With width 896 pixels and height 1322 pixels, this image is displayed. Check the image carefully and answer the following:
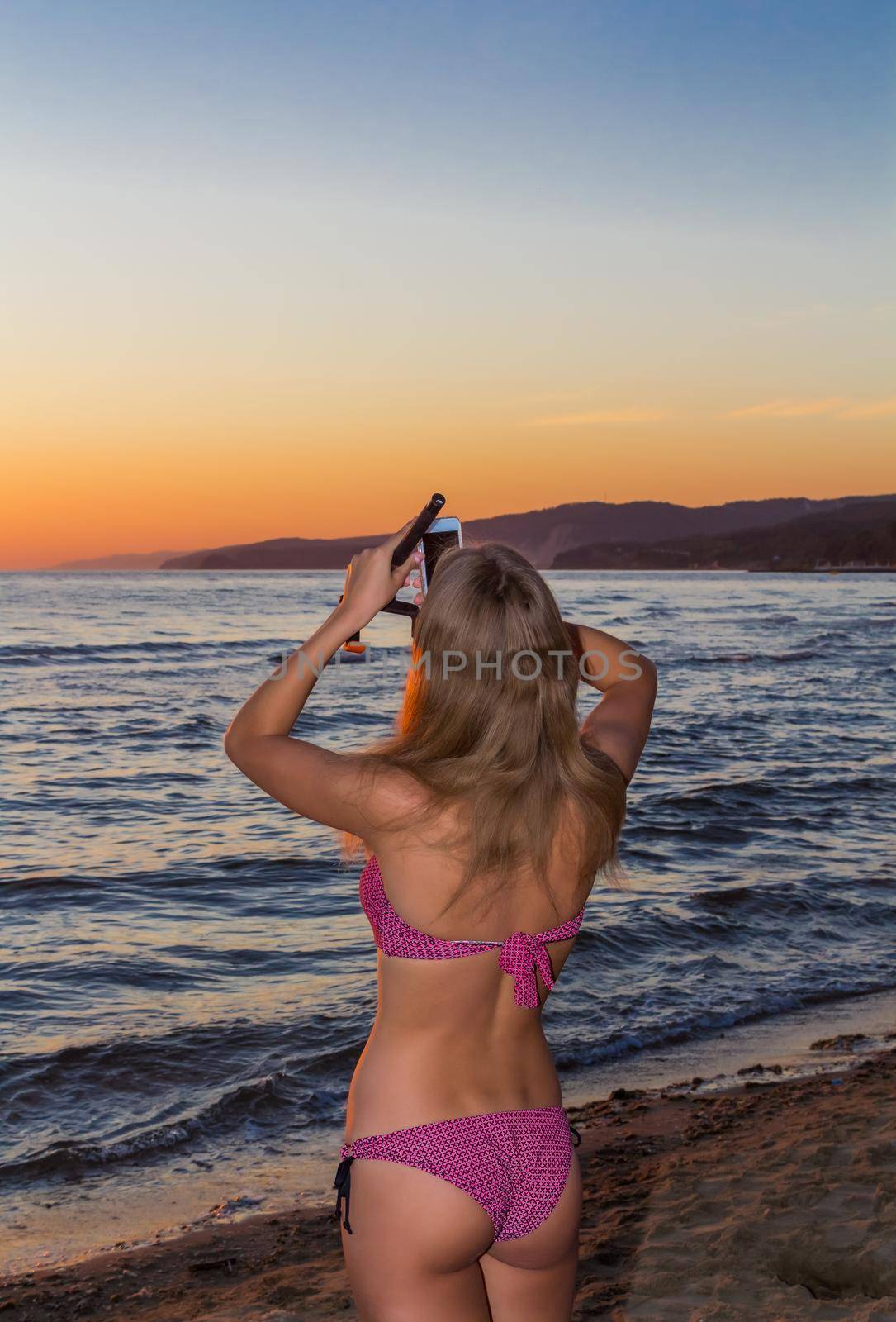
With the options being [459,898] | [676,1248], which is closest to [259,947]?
[676,1248]

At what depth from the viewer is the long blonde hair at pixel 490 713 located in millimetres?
1795

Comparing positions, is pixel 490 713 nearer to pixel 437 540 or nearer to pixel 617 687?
pixel 437 540

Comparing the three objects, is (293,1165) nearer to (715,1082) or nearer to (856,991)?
(715,1082)

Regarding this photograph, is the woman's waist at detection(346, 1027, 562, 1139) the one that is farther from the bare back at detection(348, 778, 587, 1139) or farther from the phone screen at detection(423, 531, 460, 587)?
the phone screen at detection(423, 531, 460, 587)

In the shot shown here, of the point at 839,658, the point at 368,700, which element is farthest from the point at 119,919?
the point at 839,658

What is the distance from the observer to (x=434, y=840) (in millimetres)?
1835

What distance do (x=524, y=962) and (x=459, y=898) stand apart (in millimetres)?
163

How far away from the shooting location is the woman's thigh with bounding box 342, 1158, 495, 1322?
5.85ft

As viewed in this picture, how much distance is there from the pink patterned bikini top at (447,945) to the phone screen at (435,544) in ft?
1.71

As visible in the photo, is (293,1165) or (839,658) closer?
(293,1165)

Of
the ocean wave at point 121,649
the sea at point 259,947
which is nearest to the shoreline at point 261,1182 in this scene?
the sea at point 259,947

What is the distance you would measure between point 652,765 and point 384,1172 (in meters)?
12.3

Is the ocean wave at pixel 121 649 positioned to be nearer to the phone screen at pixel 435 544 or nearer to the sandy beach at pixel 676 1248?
the sandy beach at pixel 676 1248

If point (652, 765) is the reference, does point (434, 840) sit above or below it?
above
